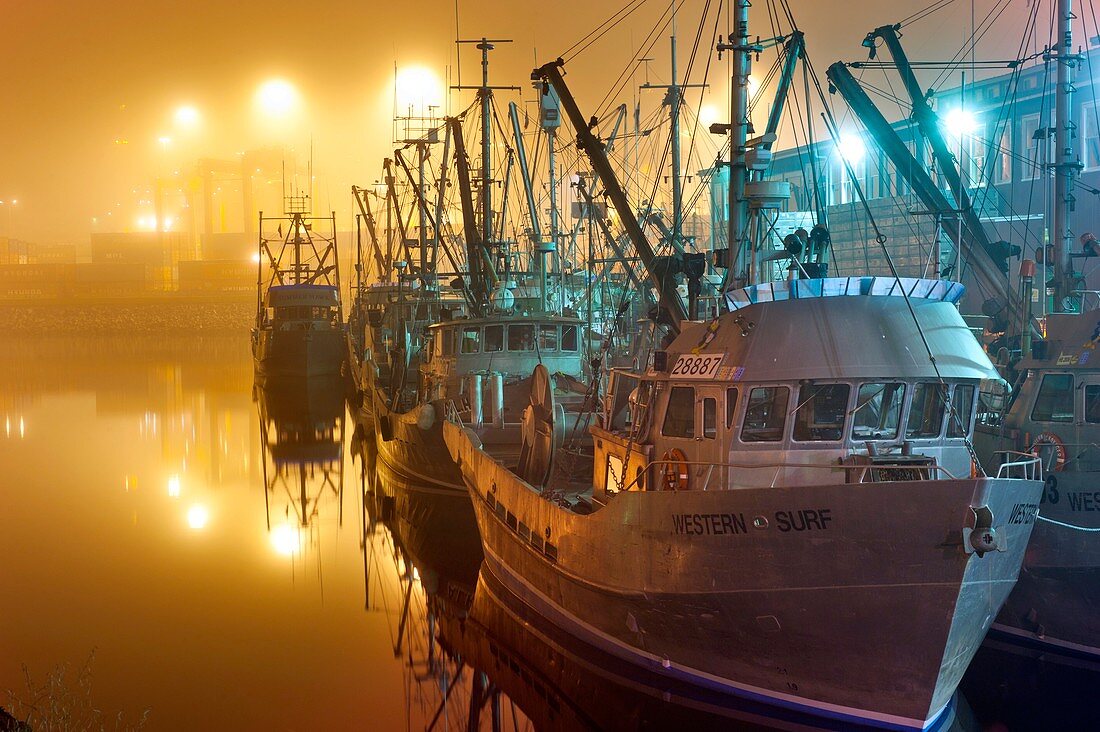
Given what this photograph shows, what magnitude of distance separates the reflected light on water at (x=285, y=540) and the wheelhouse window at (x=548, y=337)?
6.99 meters

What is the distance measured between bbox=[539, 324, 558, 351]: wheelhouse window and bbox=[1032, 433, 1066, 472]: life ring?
41.5 ft

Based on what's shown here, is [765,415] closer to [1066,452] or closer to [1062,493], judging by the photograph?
[1062,493]

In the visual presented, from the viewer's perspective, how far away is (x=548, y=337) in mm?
24906

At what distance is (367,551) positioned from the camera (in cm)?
2034


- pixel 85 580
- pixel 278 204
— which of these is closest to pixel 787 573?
pixel 85 580

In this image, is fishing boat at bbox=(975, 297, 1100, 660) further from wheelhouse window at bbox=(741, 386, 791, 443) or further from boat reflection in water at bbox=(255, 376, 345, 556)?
boat reflection in water at bbox=(255, 376, 345, 556)

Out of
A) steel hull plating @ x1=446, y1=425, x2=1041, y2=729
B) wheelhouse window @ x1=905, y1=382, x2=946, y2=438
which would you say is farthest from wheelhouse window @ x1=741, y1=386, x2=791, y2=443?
wheelhouse window @ x1=905, y1=382, x2=946, y2=438

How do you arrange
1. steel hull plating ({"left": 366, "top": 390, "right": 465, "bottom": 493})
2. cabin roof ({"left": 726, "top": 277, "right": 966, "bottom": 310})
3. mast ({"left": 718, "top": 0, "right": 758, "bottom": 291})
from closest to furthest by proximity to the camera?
cabin roof ({"left": 726, "top": 277, "right": 966, "bottom": 310})
mast ({"left": 718, "top": 0, "right": 758, "bottom": 291})
steel hull plating ({"left": 366, "top": 390, "right": 465, "bottom": 493})

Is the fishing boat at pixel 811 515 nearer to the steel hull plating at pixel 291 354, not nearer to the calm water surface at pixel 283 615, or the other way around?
the calm water surface at pixel 283 615

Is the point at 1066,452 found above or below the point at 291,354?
above

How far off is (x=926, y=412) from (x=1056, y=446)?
11.7 feet

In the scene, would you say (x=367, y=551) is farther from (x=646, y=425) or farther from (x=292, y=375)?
(x=292, y=375)

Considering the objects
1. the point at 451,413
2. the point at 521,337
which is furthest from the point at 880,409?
the point at 521,337

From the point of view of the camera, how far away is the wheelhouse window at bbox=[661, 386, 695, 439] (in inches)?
465
